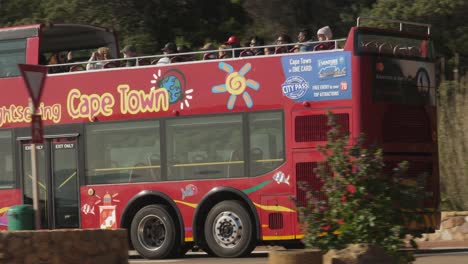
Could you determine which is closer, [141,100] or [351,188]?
[351,188]

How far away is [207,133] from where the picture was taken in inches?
766

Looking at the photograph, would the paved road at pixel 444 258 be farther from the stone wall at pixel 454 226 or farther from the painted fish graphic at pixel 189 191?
the painted fish graphic at pixel 189 191

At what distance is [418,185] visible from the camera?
1399 centimetres

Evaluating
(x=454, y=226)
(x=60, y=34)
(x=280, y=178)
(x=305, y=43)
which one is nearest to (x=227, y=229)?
(x=280, y=178)

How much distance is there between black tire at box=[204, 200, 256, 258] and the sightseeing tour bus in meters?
0.02

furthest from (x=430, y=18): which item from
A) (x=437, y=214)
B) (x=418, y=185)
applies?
(x=418, y=185)

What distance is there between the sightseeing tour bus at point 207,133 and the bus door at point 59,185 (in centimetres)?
2

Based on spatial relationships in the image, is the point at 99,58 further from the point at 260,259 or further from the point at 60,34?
the point at 260,259

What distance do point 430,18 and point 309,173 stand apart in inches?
565

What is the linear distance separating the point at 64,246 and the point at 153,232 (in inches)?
223

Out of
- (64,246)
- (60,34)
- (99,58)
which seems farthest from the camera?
(60,34)

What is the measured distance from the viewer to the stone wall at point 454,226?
21.8 metres

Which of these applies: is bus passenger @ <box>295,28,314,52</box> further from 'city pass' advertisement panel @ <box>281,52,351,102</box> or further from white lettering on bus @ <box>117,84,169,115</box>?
white lettering on bus @ <box>117,84,169,115</box>

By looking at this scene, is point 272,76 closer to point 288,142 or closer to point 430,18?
point 288,142
